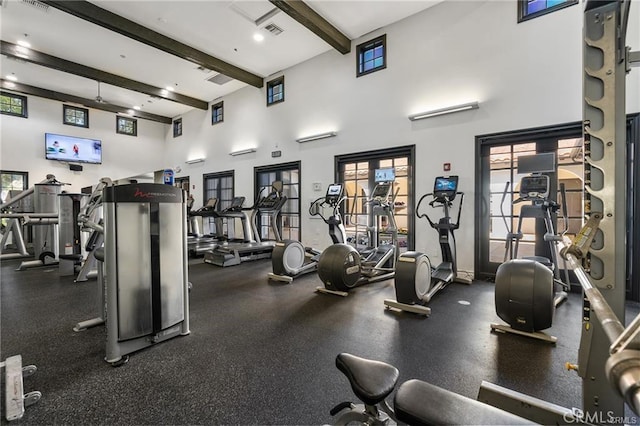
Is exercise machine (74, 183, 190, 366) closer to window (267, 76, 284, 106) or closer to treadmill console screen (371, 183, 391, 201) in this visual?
treadmill console screen (371, 183, 391, 201)

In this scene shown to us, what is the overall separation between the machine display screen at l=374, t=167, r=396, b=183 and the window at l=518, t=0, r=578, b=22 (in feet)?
9.84

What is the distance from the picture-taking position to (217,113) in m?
10.2

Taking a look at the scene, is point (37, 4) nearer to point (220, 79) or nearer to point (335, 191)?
point (220, 79)

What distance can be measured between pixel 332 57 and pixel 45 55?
7.17 metres

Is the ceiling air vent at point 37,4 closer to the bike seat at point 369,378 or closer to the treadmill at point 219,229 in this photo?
the treadmill at point 219,229

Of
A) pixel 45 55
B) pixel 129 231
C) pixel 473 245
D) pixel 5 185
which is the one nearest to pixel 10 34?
pixel 45 55

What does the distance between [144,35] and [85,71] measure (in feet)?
10.1

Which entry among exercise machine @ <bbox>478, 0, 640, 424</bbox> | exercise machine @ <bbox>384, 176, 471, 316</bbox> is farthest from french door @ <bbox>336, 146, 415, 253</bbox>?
exercise machine @ <bbox>478, 0, 640, 424</bbox>

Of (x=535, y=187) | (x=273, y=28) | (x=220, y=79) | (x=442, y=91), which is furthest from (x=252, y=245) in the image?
(x=535, y=187)

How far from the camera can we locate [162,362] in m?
2.32

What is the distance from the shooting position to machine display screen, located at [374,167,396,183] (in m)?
5.46

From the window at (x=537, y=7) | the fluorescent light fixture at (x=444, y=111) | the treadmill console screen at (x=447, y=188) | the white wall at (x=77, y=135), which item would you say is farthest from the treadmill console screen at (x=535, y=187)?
the white wall at (x=77, y=135)

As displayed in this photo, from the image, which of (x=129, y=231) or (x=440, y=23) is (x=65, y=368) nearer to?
(x=129, y=231)

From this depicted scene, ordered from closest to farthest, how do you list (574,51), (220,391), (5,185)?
(220,391), (574,51), (5,185)
